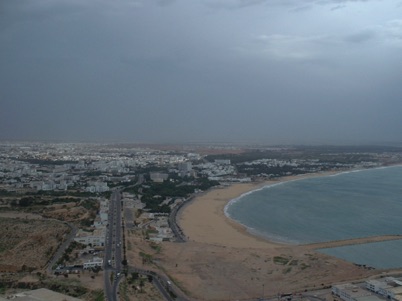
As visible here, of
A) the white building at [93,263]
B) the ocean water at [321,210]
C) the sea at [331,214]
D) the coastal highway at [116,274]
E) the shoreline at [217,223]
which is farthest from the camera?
the ocean water at [321,210]

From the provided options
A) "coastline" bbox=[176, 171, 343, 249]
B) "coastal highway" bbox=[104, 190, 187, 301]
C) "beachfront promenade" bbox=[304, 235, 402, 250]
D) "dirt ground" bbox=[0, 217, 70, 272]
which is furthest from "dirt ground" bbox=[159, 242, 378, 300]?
"dirt ground" bbox=[0, 217, 70, 272]

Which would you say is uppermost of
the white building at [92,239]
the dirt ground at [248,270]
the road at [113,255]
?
the white building at [92,239]

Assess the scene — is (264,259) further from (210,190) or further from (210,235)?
(210,190)

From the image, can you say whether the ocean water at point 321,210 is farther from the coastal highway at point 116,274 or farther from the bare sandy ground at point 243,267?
the coastal highway at point 116,274

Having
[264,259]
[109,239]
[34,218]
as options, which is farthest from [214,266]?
[34,218]

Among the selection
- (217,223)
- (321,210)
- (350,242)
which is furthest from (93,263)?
(321,210)

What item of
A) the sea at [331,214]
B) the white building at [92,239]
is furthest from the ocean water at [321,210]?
the white building at [92,239]
